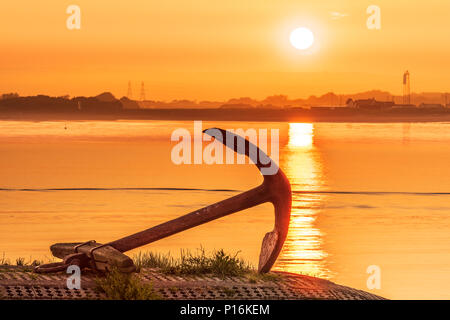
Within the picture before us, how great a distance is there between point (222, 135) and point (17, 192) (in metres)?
21.7

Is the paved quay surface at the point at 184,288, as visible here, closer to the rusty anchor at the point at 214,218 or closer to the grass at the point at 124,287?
the grass at the point at 124,287

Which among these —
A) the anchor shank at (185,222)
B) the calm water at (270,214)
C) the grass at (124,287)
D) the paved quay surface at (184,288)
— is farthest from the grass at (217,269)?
the calm water at (270,214)

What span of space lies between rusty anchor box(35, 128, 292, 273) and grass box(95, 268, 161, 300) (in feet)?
0.45

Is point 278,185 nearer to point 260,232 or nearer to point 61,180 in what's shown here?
point 260,232

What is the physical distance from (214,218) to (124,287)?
1.32 metres

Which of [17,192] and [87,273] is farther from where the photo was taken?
[17,192]

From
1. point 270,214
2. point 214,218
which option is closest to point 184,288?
point 214,218

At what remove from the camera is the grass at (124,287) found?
11672 mm

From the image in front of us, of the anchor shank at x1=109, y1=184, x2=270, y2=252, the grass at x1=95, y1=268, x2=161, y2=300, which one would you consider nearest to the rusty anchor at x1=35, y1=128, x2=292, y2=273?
the anchor shank at x1=109, y1=184, x2=270, y2=252

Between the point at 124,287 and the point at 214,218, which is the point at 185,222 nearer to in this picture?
the point at 214,218

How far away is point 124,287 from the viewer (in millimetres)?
11836

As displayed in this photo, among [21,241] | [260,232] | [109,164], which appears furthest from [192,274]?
[109,164]

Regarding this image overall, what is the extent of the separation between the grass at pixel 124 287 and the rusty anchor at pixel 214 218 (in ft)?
0.45
